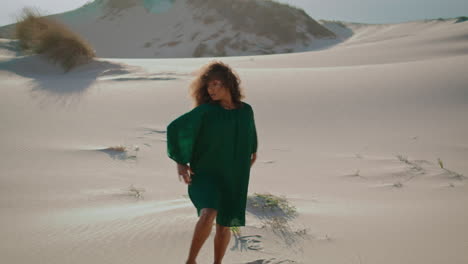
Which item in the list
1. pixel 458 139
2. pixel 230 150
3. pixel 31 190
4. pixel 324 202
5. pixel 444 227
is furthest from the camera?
pixel 458 139

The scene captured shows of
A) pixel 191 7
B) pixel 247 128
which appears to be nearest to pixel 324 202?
pixel 247 128

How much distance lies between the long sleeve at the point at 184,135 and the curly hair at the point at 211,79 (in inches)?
6.5

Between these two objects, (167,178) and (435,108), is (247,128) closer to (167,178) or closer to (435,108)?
(167,178)

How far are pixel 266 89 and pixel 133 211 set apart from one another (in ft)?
20.9

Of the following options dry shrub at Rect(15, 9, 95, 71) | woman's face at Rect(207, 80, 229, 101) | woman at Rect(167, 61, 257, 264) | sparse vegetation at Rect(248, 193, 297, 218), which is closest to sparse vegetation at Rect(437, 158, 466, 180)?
sparse vegetation at Rect(248, 193, 297, 218)

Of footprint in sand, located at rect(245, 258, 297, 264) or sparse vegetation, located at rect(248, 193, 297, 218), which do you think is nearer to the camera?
footprint in sand, located at rect(245, 258, 297, 264)

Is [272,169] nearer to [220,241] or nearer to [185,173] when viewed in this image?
[220,241]

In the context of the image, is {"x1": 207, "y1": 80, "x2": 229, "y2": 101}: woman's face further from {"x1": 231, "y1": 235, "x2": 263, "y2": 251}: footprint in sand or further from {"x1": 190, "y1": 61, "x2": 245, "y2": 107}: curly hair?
{"x1": 231, "y1": 235, "x2": 263, "y2": 251}: footprint in sand

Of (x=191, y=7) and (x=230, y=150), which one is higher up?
(x=191, y=7)

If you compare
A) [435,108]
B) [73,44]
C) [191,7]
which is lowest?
[435,108]

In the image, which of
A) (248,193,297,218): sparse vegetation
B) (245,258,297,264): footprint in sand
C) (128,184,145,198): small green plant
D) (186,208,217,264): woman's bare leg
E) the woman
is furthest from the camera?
(128,184,145,198): small green plant

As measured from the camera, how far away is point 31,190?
3309mm

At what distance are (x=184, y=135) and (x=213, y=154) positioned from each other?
20 cm

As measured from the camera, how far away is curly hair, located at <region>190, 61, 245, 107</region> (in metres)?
2.19
